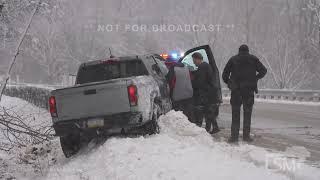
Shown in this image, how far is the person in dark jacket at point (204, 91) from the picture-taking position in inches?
459

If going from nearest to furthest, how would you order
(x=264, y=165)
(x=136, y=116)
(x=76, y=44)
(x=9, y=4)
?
(x=264, y=165)
(x=136, y=116)
(x=9, y=4)
(x=76, y=44)

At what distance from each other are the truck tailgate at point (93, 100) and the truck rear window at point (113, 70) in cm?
172

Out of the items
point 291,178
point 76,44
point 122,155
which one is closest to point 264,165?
point 291,178

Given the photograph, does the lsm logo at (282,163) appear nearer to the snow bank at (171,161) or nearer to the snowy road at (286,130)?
the snow bank at (171,161)

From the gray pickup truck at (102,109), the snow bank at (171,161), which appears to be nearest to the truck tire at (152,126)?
the gray pickup truck at (102,109)

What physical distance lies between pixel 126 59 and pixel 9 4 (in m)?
6.81

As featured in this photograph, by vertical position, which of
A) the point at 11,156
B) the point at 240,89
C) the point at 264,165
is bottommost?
the point at 11,156

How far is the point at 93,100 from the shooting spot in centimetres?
918

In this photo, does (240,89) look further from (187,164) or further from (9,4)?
(9,4)

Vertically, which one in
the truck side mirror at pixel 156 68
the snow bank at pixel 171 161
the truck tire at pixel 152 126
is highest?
the truck side mirror at pixel 156 68

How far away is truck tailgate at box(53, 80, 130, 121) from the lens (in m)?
9.09

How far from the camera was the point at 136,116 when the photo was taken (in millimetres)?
9117

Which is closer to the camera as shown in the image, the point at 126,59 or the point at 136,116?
the point at 136,116

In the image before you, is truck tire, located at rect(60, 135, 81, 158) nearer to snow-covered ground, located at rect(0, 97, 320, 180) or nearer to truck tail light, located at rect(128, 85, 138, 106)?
snow-covered ground, located at rect(0, 97, 320, 180)
